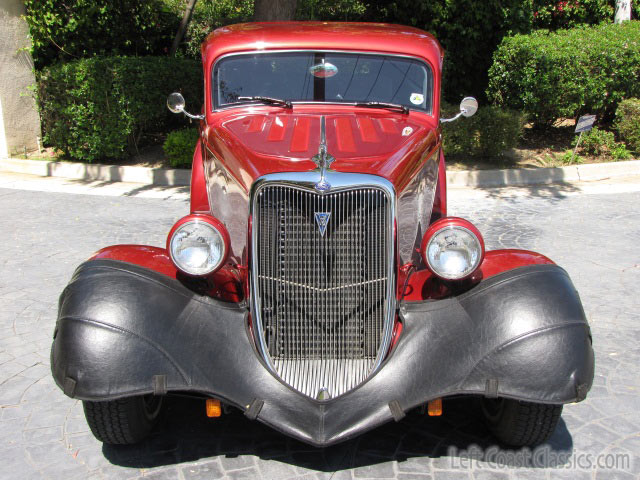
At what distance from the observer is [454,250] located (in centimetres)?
319

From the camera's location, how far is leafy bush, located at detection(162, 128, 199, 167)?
9836mm

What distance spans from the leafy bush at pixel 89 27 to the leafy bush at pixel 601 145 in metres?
8.04

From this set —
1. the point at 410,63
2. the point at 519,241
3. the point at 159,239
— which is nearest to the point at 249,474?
the point at 410,63

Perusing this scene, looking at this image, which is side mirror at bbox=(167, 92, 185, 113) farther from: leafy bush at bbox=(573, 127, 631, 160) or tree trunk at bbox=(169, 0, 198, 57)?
tree trunk at bbox=(169, 0, 198, 57)

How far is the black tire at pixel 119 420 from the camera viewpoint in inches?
124

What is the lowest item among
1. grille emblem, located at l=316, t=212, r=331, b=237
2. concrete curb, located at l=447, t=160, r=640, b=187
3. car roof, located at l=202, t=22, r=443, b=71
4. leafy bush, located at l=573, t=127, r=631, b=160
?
concrete curb, located at l=447, t=160, r=640, b=187

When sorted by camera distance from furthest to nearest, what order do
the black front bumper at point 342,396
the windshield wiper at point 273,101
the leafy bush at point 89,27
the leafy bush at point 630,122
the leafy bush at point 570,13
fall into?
the leafy bush at point 570,13, the leafy bush at point 89,27, the leafy bush at point 630,122, the windshield wiper at point 273,101, the black front bumper at point 342,396

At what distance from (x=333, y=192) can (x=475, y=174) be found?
22.1 ft

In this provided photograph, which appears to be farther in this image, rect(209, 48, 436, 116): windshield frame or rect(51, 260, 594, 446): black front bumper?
rect(209, 48, 436, 116): windshield frame

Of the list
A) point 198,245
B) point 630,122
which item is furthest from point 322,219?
point 630,122

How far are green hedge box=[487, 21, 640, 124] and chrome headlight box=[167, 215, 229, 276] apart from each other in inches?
334

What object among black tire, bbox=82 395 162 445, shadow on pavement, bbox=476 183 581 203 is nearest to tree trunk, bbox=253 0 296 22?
shadow on pavement, bbox=476 183 581 203

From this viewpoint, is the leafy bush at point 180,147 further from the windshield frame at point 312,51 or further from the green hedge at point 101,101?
the windshield frame at point 312,51

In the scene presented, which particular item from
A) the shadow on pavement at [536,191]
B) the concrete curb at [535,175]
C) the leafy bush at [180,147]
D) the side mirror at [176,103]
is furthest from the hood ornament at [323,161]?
the leafy bush at [180,147]
